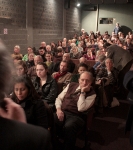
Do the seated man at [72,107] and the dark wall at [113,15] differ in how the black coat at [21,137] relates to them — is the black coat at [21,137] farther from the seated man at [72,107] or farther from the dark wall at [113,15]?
the dark wall at [113,15]

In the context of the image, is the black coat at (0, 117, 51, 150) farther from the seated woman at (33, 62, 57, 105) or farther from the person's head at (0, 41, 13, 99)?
the seated woman at (33, 62, 57, 105)

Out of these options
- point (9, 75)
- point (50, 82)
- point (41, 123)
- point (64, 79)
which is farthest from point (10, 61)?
point (64, 79)

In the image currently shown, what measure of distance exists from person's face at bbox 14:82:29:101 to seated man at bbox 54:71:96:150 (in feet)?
2.06

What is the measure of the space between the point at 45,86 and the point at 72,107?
0.67 m

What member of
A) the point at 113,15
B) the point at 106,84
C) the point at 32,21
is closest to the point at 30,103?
the point at 106,84

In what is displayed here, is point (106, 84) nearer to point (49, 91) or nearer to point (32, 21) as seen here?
point (49, 91)

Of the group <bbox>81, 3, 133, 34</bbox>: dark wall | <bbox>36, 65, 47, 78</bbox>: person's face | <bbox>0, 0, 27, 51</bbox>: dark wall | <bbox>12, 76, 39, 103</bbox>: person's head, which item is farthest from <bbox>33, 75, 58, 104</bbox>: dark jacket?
<bbox>81, 3, 133, 34</bbox>: dark wall

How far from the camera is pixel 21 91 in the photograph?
7.50 feet

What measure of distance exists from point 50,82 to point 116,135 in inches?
51.5

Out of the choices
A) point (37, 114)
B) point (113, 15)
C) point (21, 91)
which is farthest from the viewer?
point (113, 15)

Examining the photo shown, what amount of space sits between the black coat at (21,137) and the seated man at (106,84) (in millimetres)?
3455

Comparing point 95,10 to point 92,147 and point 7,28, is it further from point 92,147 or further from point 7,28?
point 92,147

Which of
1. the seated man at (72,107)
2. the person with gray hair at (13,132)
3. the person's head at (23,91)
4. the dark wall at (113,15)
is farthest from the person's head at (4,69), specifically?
the dark wall at (113,15)

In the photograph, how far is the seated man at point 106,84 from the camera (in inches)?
165
